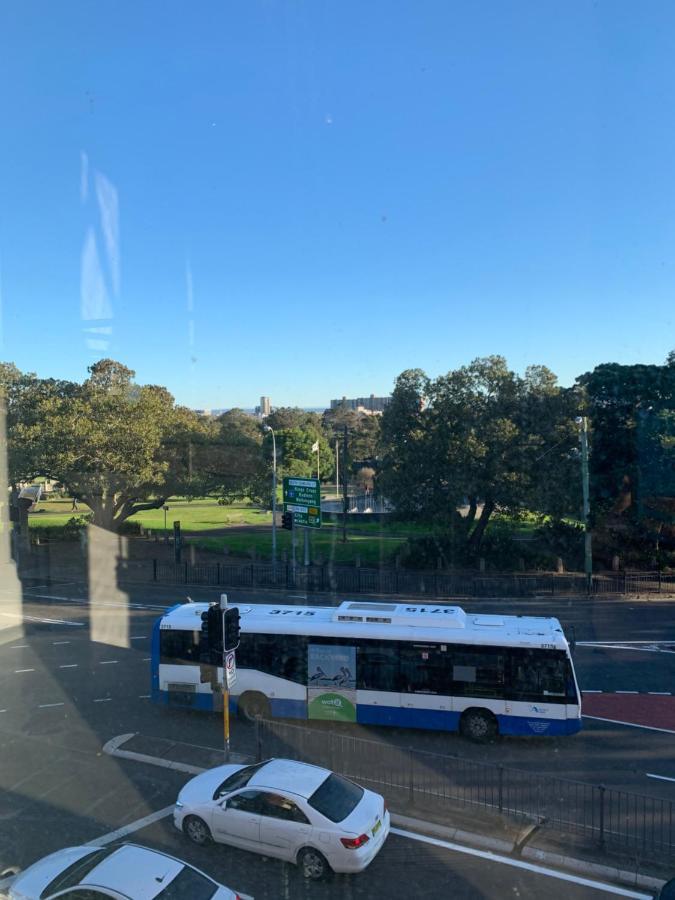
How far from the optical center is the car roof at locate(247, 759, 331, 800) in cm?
703

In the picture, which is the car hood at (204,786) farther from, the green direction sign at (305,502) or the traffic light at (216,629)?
the green direction sign at (305,502)

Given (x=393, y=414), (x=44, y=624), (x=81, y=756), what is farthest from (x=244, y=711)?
(x=393, y=414)

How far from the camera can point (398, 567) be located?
28.4 metres

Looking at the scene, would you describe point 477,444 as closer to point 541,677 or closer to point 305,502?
point 305,502

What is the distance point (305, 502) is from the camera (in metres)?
25.9

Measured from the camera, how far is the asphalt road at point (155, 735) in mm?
6809

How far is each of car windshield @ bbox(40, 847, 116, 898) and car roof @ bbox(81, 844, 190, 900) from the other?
0.22 feet

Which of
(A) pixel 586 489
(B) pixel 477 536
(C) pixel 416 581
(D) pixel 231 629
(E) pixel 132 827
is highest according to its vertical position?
(A) pixel 586 489

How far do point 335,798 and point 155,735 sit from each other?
4707 millimetres

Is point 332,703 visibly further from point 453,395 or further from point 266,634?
point 453,395

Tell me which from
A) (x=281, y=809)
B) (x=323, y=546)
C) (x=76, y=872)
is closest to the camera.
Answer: (x=76, y=872)

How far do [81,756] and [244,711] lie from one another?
110 inches

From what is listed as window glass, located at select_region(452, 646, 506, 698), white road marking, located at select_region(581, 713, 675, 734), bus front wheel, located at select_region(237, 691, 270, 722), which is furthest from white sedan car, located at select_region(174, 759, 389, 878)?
white road marking, located at select_region(581, 713, 675, 734)

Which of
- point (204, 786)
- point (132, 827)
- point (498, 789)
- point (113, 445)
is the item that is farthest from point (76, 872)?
point (113, 445)
